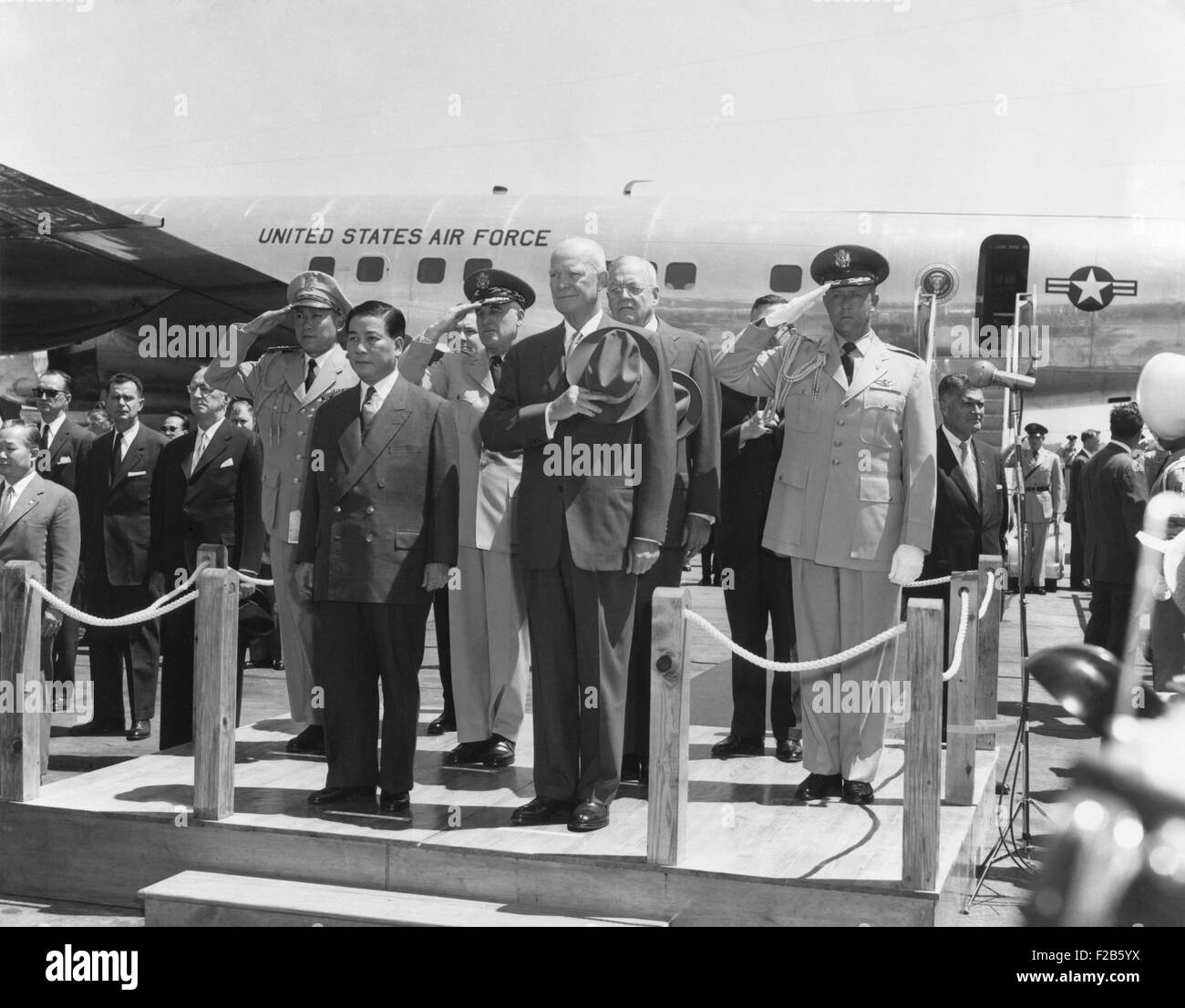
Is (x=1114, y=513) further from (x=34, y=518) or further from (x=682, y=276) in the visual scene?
(x=682, y=276)

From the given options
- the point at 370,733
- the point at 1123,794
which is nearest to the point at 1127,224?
the point at 370,733

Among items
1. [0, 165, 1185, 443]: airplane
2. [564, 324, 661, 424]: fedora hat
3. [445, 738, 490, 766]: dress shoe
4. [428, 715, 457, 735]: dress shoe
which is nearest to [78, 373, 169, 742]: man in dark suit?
[428, 715, 457, 735]: dress shoe

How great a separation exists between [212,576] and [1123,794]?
3267 mm

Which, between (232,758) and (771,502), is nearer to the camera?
(232,758)

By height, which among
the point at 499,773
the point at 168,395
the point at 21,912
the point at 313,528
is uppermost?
the point at 168,395

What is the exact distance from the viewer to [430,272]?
53.9 feet

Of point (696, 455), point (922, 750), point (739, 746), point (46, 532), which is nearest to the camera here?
point (922, 750)

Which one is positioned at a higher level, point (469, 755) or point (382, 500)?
point (382, 500)

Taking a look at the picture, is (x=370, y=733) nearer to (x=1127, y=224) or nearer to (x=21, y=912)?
(x=21, y=912)

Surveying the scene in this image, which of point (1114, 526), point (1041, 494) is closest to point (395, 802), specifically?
point (1114, 526)

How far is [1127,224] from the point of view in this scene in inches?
588

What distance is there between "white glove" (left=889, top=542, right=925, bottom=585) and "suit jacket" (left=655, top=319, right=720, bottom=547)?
0.68 metres

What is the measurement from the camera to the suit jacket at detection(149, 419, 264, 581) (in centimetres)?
651

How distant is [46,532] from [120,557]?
74 cm
